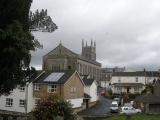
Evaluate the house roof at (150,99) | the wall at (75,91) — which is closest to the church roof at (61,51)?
the wall at (75,91)

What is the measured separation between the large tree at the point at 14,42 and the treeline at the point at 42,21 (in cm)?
71

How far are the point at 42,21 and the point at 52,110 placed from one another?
365 inches

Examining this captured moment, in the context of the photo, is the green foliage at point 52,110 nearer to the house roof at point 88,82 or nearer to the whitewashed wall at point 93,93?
the whitewashed wall at point 93,93

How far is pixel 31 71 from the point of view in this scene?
108 ft

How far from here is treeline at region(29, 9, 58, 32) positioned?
31.8 metres

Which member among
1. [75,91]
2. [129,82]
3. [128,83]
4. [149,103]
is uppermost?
[129,82]

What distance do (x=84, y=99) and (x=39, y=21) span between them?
52999 mm

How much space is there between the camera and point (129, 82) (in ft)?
424

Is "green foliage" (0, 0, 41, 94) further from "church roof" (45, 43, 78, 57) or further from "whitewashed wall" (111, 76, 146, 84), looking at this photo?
"church roof" (45, 43, 78, 57)

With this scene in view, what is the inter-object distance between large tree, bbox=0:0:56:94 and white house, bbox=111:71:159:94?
94204mm

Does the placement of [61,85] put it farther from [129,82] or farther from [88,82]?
[129,82]

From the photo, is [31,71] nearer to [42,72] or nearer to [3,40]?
[3,40]

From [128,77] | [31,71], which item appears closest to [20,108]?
[31,71]

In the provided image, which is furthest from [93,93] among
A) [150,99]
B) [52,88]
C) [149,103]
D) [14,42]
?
[14,42]
